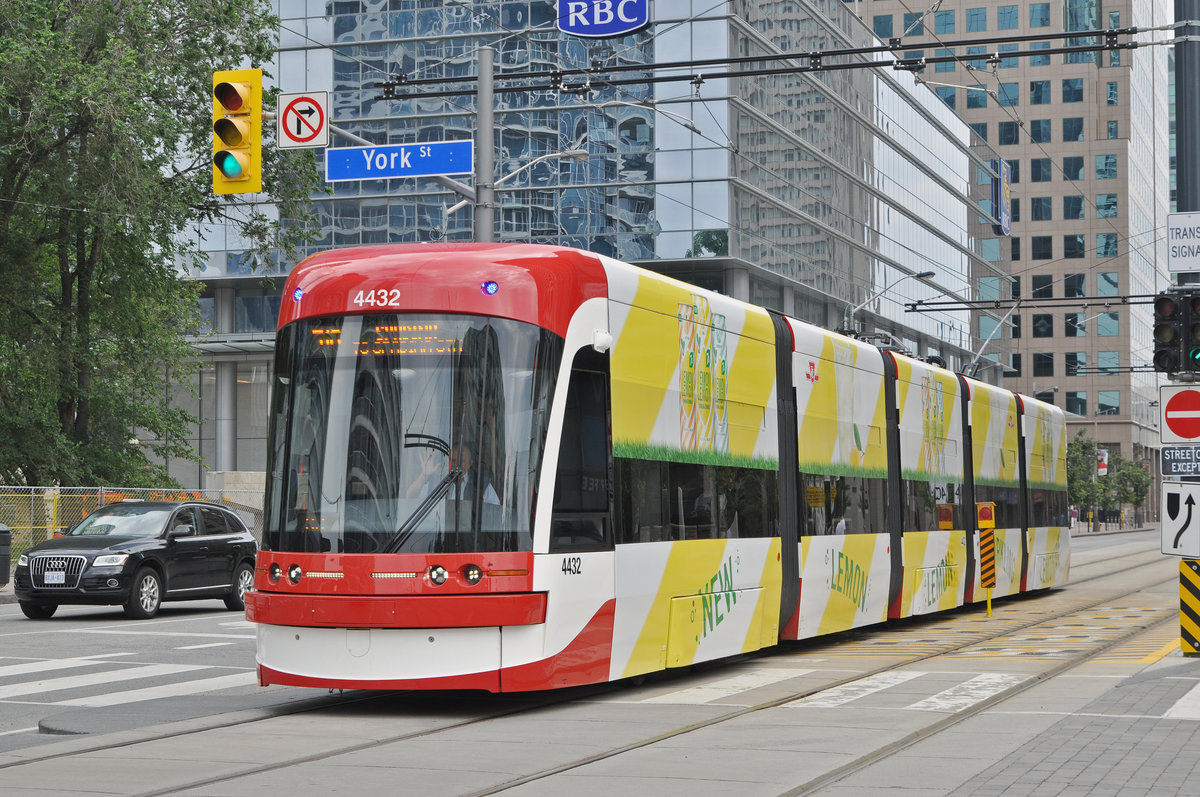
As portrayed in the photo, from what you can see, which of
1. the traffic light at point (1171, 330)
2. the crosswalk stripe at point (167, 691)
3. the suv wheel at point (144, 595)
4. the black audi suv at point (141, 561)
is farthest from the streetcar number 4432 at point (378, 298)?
the suv wheel at point (144, 595)

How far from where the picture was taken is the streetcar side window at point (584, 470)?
11469 millimetres

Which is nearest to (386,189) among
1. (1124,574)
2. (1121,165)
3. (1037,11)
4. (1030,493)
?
(1124,574)

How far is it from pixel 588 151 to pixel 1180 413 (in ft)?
97.6

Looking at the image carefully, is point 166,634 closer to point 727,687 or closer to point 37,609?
point 37,609

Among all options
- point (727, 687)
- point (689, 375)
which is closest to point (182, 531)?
point (689, 375)

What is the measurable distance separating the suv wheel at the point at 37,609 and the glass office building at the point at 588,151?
2584cm

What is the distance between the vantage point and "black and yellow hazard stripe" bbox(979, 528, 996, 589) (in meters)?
23.5

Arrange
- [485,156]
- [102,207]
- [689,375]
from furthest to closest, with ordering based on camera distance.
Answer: [102,207] → [485,156] → [689,375]

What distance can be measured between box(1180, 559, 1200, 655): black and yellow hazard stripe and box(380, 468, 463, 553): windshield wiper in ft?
25.8

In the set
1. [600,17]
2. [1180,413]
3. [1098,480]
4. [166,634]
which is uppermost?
[600,17]

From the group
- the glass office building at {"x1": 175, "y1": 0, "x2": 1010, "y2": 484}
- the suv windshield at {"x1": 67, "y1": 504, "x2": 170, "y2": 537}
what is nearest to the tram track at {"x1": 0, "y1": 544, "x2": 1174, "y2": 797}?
the suv windshield at {"x1": 67, "y1": 504, "x2": 170, "y2": 537}

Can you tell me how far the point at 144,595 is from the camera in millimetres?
21812

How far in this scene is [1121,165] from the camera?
127938 mm

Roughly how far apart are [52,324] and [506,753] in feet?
97.1
